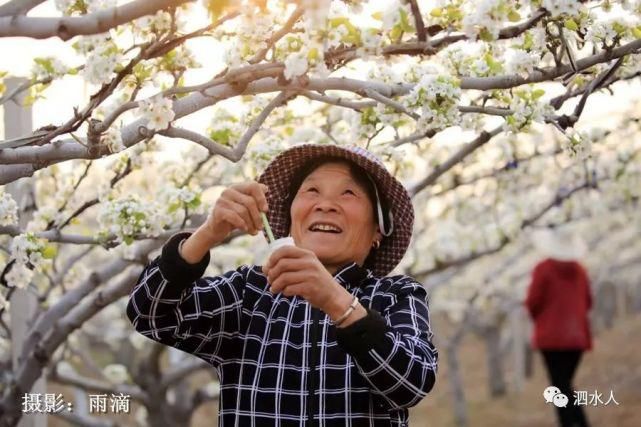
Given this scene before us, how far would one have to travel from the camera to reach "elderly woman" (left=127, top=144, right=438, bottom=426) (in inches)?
81.5

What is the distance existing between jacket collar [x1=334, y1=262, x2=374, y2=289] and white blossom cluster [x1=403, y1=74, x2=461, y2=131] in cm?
73

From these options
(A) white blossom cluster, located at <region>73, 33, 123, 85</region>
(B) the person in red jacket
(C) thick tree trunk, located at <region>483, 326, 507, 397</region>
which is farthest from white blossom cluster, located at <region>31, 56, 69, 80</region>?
(C) thick tree trunk, located at <region>483, 326, 507, 397</region>

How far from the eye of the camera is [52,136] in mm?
2658

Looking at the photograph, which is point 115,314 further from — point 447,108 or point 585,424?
point 447,108

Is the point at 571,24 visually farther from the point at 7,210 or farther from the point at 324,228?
the point at 7,210

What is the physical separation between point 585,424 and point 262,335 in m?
5.21

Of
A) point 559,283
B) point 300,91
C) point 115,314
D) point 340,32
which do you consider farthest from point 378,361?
point 115,314

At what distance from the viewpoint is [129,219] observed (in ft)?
12.5

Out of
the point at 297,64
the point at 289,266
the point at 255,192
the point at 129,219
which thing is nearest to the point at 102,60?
the point at 297,64

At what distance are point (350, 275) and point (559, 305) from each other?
15.5 ft

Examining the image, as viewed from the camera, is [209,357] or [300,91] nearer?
[209,357]

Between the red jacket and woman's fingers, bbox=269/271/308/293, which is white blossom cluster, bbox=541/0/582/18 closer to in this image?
woman's fingers, bbox=269/271/308/293

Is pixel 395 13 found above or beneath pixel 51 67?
beneath

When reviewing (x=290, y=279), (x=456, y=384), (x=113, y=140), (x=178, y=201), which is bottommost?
(x=290, y=279)
